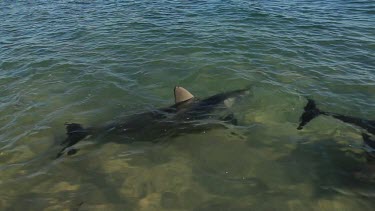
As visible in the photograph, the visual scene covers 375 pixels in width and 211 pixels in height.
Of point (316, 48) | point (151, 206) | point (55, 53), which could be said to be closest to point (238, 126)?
point (151, 206)

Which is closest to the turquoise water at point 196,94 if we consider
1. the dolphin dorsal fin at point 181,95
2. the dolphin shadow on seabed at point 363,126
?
the dolphin shadow on seabed at point 363,126

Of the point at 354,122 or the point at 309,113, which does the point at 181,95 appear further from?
the point at 354,122

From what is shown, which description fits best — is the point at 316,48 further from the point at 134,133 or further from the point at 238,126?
the point at 134,133

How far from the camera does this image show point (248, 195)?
263 inches

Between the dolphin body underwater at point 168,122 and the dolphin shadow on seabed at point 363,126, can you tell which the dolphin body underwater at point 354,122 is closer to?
the dolphin shadow on seabed at point 363,126

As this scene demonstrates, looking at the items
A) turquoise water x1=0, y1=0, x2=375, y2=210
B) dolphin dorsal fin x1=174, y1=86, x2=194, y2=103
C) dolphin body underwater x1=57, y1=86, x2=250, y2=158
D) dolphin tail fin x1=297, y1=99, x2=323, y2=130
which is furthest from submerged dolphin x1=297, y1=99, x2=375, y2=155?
dolphin dorsal fin x1=174, y1=86, x2=194, y2=103

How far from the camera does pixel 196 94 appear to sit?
34.4 ft

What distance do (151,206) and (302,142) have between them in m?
3.72

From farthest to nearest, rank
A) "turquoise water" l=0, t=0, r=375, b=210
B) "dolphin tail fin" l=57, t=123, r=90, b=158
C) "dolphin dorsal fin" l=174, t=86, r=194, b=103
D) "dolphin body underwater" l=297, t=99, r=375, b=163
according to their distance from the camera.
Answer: "dolphin dorsal fin" l=174, t=86, r=194, b=103 < "dolphin tail fin" l=57, t=123, r=90, b=158 < "dolphin body underwater" l=297, t=99, r=375, b=163 < "turquoise water" l=0, t=0, r=375, b=210

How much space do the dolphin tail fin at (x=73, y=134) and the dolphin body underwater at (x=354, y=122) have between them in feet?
16.3

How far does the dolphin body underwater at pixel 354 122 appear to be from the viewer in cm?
774

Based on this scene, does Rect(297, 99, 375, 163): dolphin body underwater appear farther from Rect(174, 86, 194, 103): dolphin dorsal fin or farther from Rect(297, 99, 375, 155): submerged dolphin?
Rect(174, 86, 194, 103): dolphin dorsal fin

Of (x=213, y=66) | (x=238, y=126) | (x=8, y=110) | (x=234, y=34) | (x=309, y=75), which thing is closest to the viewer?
(x=238, y=126)

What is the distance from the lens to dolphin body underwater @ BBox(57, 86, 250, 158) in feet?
27.5
